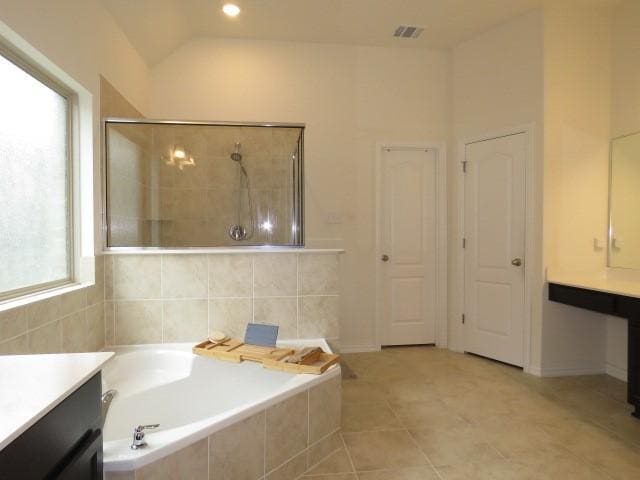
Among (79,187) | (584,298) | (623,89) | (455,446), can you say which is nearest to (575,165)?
(623,89)

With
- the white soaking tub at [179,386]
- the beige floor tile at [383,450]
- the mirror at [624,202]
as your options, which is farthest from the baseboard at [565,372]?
the white soaking tub at [179,386]

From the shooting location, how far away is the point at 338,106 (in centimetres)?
371

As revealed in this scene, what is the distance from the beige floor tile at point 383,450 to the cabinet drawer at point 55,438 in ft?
4.39

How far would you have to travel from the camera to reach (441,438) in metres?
2.17

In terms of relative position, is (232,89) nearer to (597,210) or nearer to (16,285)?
(16,285)

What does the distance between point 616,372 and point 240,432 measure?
309 cm

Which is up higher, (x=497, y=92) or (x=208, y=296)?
(x=497, y=92)

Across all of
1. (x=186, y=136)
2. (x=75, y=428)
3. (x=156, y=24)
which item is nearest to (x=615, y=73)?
(x=186, y=136)

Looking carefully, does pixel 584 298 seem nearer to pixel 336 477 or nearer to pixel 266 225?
pixel 336 477

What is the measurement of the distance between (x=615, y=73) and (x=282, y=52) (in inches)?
110

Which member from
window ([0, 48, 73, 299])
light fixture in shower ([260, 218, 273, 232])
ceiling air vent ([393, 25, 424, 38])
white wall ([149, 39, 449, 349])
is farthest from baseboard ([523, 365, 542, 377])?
window ([0, 48, 73, 299])

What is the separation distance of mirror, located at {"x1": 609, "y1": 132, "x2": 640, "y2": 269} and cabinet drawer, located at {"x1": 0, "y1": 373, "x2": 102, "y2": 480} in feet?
11.6

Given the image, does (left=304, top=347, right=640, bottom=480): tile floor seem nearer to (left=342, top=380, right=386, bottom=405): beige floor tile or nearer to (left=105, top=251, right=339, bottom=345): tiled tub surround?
(left=342, top=380, right=386, bottom=405): beige floor tile

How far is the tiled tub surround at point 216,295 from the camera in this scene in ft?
7.85
